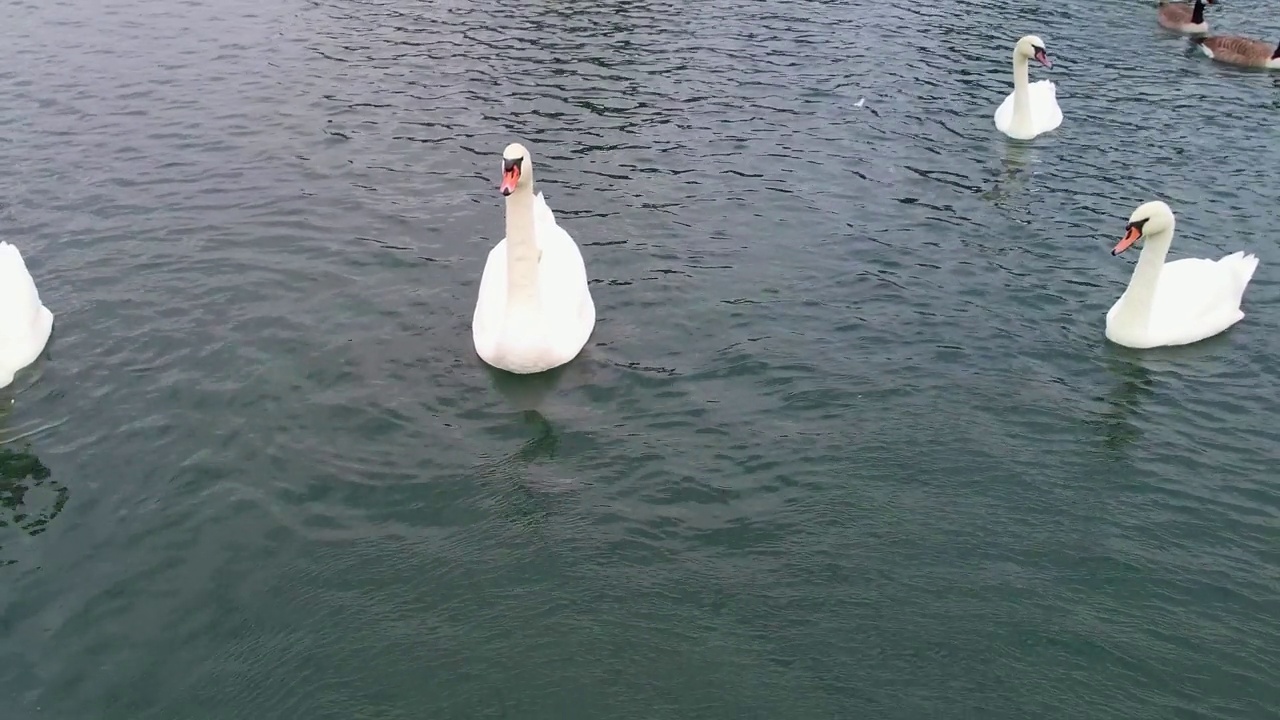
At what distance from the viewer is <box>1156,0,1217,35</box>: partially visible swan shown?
24125mm

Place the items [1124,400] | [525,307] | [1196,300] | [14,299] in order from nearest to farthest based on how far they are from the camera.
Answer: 1. [1124,400]
2. [525,307]
3. [14,299]
4. [1196,300]

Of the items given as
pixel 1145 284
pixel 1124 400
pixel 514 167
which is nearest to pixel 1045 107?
pixel 1145 284

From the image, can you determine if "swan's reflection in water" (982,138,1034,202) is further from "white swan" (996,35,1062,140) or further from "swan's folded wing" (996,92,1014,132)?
"swan's folded wing" (996,92,1014,132)

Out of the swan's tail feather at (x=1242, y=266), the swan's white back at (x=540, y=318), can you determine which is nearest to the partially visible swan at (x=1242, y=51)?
the swan's tail feather at (x=1242, y=266)

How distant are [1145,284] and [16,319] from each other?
12.1m

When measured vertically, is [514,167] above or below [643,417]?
above

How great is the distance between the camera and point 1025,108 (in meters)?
18.5

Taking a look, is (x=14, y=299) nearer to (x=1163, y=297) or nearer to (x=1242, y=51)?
(x=1163, y=297)

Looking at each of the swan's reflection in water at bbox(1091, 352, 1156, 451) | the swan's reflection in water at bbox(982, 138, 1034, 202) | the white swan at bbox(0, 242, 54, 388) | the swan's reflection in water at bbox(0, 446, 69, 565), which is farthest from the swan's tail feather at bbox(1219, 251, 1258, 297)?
the white swan at bbox(0, 242, 54, 388)

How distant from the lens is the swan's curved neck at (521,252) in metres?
11.9

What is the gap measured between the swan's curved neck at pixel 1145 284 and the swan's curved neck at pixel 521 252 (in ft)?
21.2

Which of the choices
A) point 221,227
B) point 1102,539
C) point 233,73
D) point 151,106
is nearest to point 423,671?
point 1102,539

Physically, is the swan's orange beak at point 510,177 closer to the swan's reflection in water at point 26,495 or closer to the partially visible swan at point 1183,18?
the swan's reflection in water at point 26,495

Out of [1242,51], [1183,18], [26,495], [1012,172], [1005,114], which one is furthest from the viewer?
[1183,18]
